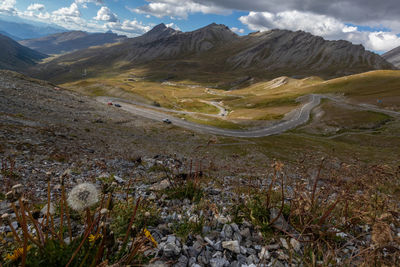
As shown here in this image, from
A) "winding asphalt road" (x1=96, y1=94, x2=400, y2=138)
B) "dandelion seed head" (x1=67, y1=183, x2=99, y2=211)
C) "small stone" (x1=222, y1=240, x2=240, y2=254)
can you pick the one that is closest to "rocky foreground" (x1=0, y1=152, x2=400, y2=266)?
"small stone" (x1=222, y1=240, x2=240, y2=254)

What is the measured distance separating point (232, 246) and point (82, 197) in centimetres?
378

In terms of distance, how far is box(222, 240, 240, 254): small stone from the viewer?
5184mm

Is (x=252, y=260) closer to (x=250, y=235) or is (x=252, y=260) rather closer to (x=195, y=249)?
(x=250, y=235)

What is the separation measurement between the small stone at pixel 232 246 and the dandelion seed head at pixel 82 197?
3.34 meters

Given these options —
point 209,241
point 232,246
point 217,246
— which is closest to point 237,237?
point 232,246

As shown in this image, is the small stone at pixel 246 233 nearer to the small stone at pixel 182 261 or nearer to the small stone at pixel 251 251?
the small stone at pixel 251 251

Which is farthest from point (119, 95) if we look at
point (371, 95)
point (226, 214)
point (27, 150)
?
point (371, 95)

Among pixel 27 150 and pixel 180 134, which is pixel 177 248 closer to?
pixel 27 150

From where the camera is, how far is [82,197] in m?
4.39

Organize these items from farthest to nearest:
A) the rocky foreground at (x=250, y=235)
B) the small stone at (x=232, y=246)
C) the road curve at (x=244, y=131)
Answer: the road curve at (x=244, y=131) < the small stone at (x=232, y=246) < the rocky foreground at (x=250, y=235)

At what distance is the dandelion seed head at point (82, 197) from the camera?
427 centimetres

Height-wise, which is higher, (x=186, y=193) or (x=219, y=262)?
(x=219, y=262)

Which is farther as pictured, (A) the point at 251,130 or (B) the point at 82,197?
(A) the point at 251,130

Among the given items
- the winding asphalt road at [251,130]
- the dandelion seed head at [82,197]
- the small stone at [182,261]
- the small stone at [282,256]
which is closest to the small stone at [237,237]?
the small stone at [282,256]
